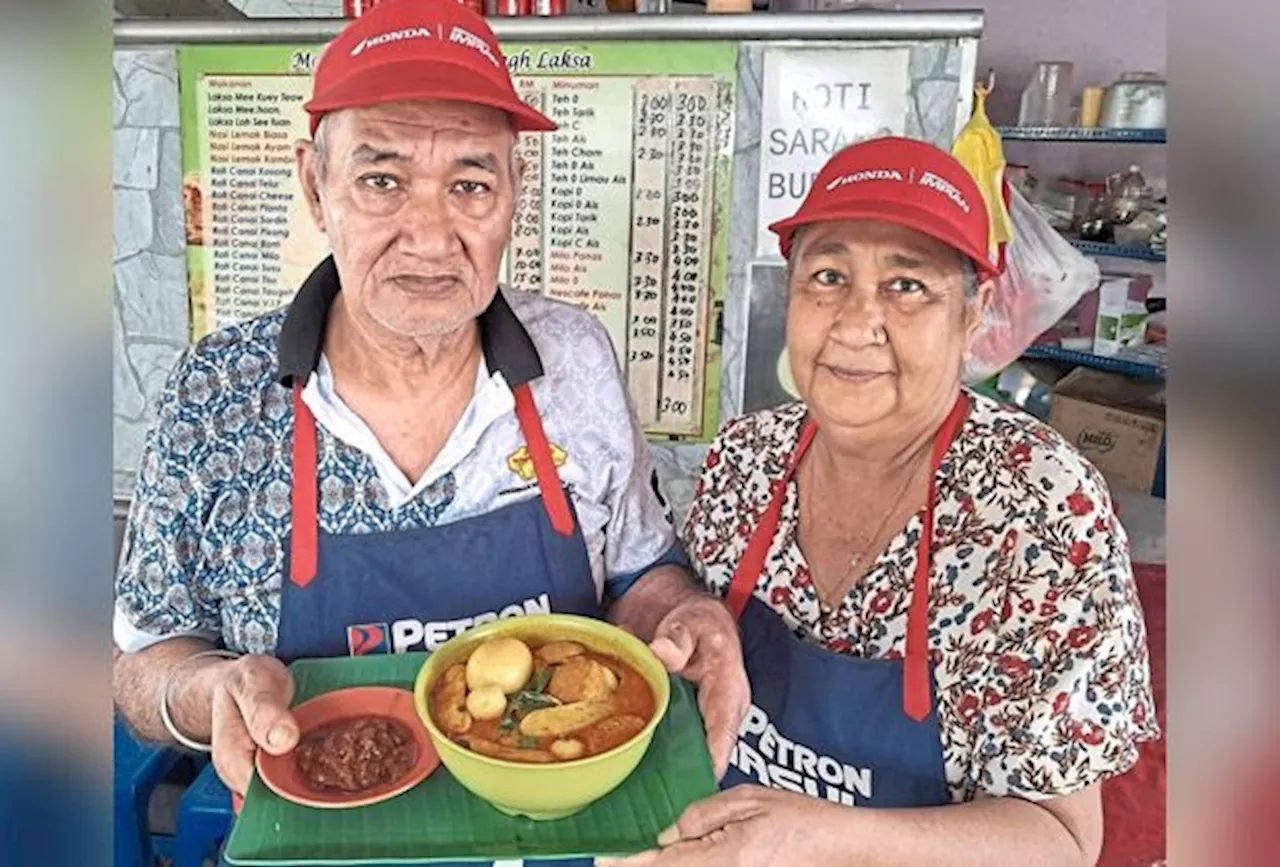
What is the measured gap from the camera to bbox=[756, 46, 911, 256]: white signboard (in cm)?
107

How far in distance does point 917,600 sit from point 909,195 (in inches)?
13.4

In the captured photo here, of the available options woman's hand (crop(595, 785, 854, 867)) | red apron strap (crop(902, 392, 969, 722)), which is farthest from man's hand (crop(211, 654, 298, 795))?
red apron strap (crop(902, 392, 969, 722))

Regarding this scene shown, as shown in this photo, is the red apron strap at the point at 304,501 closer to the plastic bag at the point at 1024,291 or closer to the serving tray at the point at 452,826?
the serving tray at the point at 452,826

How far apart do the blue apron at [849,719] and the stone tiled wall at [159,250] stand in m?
0.36

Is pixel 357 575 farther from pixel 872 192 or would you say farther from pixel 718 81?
pixel 718 81

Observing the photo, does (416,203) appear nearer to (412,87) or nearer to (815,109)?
(412,87)

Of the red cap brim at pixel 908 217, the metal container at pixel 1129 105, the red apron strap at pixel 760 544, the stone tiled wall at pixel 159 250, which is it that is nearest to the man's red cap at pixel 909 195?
the red cap brim at pixel 908 217

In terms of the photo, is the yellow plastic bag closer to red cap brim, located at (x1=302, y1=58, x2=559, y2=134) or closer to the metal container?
red cap brim, located at (x1=302, y1=58, x2=559, y2=134)

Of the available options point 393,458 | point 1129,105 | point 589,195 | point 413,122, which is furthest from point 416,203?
point 1129,105

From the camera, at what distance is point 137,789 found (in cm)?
114
